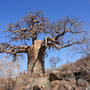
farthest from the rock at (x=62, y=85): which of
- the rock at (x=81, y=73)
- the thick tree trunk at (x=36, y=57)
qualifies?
the thick tree trunk at (x=36, y=57)

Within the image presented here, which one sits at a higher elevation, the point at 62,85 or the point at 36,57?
the point at 36,57

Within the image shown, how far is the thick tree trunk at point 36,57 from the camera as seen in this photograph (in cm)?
903

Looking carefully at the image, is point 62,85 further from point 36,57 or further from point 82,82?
point 36,57

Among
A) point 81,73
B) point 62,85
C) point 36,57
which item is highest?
point 36,57

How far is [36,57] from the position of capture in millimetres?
9203

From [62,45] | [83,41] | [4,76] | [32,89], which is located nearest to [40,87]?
[32,89]

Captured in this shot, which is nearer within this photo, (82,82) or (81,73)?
(82,82)

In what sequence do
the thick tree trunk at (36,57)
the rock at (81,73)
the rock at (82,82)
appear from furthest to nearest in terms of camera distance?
the thick tree trunk at (36,57) < the rock at (81,73) < the rock at (82,82)

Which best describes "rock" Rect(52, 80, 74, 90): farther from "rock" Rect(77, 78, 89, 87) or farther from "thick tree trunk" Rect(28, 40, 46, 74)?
"thick tree trunk" Rect(28, 40, 46, 74)

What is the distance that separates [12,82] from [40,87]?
72.6 inches

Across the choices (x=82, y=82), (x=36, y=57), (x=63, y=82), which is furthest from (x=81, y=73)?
(x=36, y=57)

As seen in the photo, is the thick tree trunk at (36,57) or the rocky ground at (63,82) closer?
the rocky ground at (63,82)

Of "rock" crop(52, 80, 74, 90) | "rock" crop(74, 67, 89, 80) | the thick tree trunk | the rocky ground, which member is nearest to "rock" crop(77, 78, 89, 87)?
the rocky ground

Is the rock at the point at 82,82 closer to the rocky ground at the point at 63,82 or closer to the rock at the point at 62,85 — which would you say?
the rocky ground at the point at 63,82
